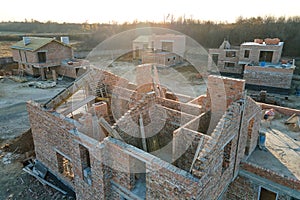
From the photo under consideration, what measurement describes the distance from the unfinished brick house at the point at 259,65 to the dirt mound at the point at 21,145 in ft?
77.0

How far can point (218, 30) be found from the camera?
52312 millimetres

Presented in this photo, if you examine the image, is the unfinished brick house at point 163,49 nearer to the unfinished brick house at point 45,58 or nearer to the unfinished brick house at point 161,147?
the unfinished brick house at point 45,58

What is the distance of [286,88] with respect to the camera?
78.9ft

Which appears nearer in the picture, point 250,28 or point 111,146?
point 111,146

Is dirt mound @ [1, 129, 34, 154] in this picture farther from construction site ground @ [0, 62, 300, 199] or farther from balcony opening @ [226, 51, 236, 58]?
balcony opening @ [226, 51, 236, 58]

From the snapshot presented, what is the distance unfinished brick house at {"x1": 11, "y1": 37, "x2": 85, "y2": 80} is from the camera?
29.9 metres

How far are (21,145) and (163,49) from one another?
31.7 m

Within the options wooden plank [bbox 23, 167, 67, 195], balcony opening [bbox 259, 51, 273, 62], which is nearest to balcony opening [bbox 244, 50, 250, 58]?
balcony opening [bbox 259, 51, 273, 62]

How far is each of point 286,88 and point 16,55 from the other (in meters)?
37.1

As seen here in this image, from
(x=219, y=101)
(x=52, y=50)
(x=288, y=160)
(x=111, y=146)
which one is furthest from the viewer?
(x=52, y=50)

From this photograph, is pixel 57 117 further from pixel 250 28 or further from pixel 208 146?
pixel 250 28

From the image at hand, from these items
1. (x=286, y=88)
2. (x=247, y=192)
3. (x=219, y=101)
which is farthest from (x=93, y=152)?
(x=286, y=88)

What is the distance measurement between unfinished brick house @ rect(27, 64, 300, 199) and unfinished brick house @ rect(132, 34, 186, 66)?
26.0 m

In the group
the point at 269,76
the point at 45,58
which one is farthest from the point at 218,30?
the point at 45,58
